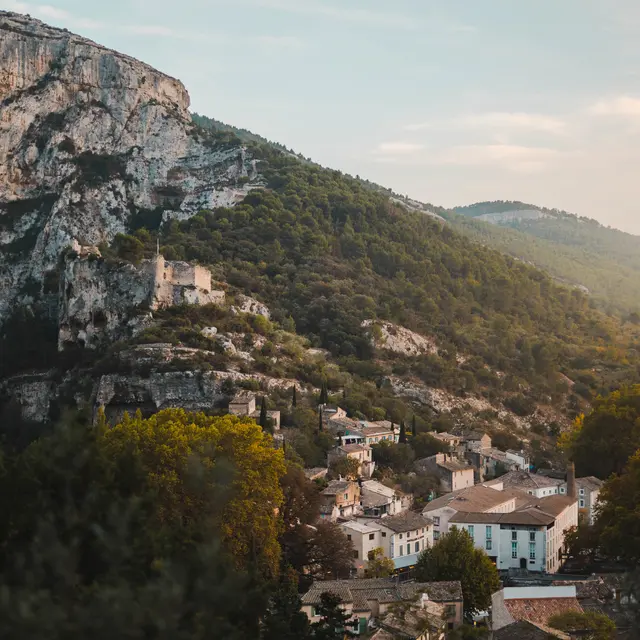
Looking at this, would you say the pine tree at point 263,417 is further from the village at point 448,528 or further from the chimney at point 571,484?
the chimney at point 571,484

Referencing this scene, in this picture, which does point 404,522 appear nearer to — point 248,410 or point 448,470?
point 448,470

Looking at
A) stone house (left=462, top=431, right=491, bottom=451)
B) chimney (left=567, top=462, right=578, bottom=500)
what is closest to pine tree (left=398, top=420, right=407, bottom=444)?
stone house (left=462, top=431, right=491, bottom=451)

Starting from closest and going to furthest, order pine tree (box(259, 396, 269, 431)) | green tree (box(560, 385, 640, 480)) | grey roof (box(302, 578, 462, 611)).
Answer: grey roof (box(302, 578, 462, 611)) → pine tree (box(259, 396, 269, 431)) → green tree (box(560, 385, 640, 480))

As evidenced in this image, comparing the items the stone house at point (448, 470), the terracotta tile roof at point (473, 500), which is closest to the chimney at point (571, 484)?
the terracotta tile roof at point (473, 500)

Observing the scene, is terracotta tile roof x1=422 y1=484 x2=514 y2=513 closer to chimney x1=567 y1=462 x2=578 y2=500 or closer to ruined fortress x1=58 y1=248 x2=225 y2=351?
chimney x1=567 y1=462 x2=578 y2=500

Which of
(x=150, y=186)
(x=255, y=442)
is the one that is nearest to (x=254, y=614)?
(x=255, y=442)

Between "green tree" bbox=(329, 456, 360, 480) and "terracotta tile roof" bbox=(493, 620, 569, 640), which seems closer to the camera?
"terracotta tile roof" bbox=(493, 620, 569, 640)
